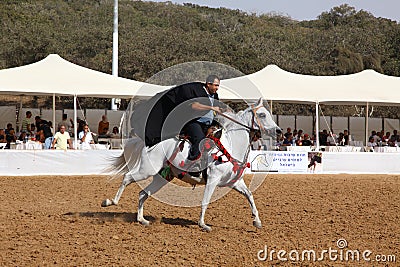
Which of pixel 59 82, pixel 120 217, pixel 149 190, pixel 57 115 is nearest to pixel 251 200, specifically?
pixel 149 190

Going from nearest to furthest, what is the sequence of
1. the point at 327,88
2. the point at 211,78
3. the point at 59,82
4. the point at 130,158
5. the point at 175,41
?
the point at 211,78
the point at 130,158
the point at 59,82
the point at 327,88
the point at 175,41

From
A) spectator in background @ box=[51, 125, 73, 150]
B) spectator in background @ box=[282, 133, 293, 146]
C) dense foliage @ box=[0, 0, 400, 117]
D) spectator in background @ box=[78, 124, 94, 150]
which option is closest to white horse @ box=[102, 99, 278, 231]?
spectator in background @ box=[51, 125, 73, 150]

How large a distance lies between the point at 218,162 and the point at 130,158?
149 cm

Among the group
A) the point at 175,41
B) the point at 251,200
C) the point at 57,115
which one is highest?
the point at 175,41

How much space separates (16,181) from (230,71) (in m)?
9.72

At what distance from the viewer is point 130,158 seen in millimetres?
9977

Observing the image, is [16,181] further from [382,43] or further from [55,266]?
[382,43]

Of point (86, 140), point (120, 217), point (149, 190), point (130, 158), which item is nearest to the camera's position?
point (149, 190)

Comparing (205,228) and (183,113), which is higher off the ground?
(183,113)

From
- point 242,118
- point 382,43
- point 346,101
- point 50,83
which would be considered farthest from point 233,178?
point 382,43

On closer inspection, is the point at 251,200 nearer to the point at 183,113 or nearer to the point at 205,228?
the point at 205,228

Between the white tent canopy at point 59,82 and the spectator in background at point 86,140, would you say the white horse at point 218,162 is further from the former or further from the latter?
the white tent canopy at point 59,82

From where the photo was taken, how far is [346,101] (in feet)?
79.2

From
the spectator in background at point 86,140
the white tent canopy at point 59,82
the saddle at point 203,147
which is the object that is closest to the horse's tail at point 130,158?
the saddle at point 203,147
